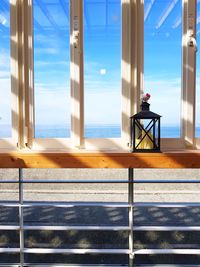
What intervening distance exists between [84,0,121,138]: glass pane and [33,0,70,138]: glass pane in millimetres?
148

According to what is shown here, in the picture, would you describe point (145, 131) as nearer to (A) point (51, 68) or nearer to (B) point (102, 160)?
(B) point (102, 160)

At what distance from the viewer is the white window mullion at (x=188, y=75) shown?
7.13 feet

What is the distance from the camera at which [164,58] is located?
2.30 meters

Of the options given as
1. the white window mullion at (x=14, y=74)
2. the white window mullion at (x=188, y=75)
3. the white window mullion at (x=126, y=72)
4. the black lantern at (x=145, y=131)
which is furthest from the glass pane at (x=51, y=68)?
the white window mullion at (x=188, y=75)

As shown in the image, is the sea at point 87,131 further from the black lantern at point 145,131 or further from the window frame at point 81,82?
the black lantern at point 145,131

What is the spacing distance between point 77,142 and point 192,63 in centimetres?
94

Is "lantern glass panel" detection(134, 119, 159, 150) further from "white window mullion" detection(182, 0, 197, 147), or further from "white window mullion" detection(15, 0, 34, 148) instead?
"white window mullion" detection(15, 0, 34, 148)

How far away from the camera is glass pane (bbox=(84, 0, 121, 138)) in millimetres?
2281

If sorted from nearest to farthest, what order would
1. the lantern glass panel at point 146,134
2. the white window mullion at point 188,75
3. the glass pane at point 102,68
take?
the lantern glass panel at point 146,134, the white window mullion at point 188,75, the glass pane at point 102,68

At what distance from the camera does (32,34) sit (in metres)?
2.25

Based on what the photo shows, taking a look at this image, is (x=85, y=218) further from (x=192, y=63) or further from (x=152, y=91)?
(x=192, y=63)

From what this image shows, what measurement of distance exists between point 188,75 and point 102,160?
0.87 m

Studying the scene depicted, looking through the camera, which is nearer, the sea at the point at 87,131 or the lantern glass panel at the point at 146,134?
the lantern glass panel at the point at 146,134

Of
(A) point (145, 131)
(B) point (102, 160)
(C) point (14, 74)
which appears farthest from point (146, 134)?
(C) point (14, 74)
